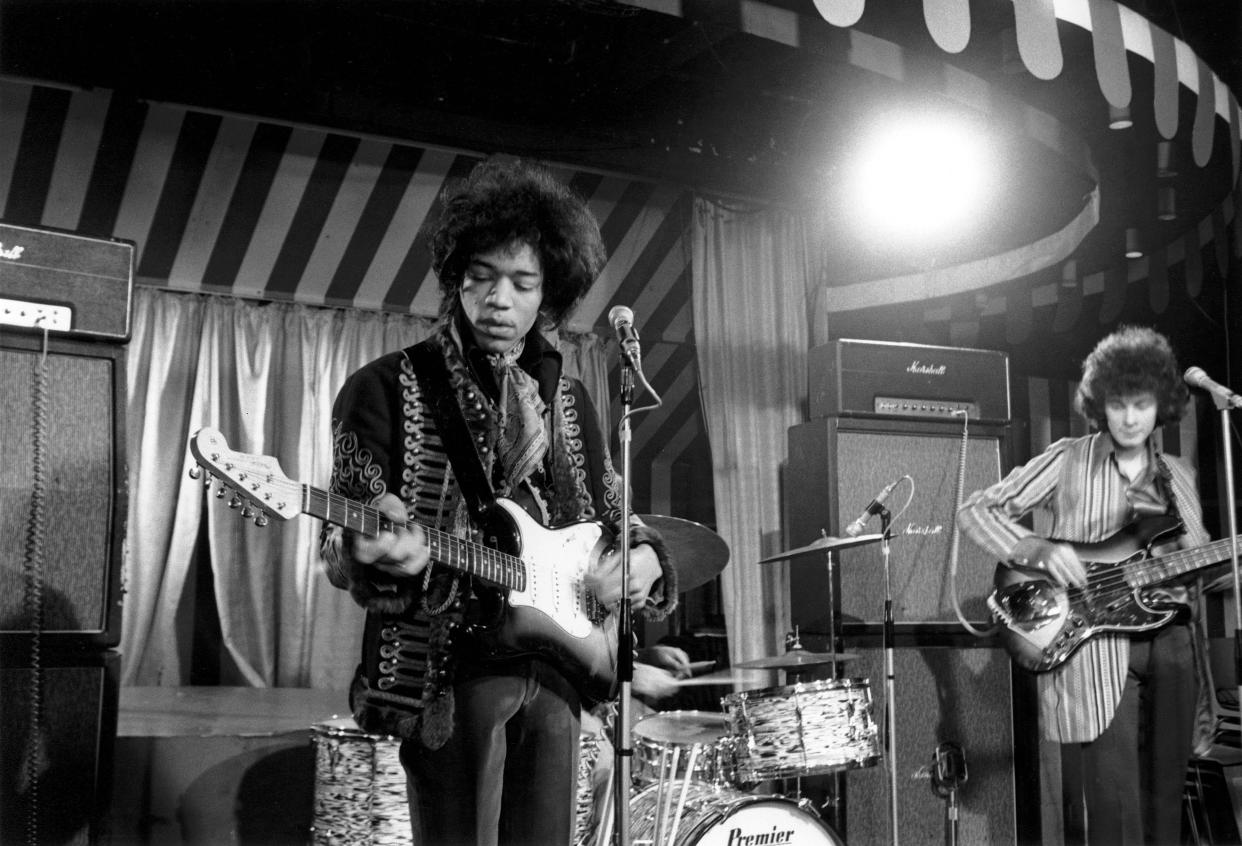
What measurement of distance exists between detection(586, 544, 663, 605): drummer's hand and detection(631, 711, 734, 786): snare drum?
126 centimetres

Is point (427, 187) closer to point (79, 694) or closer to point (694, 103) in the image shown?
point (694, 103)

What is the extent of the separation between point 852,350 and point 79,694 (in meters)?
3.13

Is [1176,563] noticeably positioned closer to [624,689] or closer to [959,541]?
[959,541]

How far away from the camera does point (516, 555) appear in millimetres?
2158

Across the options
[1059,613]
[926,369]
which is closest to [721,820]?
[1059,613]

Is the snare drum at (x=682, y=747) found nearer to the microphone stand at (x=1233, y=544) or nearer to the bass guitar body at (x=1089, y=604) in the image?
the bass guitar body at (x=1089, y=604)

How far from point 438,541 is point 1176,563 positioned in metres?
2.59

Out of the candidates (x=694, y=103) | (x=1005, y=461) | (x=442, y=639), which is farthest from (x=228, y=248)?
(x=442, y=639)

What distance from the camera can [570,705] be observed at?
6.94 ft

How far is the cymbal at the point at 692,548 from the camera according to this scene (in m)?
3.04

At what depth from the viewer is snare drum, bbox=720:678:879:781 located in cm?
370

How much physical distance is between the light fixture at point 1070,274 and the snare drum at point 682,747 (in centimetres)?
425

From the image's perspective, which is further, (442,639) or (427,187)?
(427,187)

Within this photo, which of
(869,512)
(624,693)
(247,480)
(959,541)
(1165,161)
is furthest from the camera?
(1165,161)
